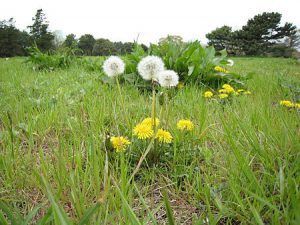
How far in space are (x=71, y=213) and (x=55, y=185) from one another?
0.19 m

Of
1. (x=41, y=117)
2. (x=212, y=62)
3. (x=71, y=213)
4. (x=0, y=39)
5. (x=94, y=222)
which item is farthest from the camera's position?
(x=0, y=39)

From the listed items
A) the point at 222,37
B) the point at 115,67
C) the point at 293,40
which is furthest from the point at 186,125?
the point at 293,40

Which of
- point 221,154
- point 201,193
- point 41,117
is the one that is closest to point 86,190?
point 201,193

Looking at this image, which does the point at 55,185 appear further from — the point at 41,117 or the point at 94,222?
the point at 41,117

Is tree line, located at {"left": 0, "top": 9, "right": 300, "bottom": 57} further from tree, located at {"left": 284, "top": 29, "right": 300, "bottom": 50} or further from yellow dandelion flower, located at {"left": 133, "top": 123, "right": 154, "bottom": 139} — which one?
yellow dandelion flower, located at {"left": 133, "top": 123, "right": 154, "bottom": 139}

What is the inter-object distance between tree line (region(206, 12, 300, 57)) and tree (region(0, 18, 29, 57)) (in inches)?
1122

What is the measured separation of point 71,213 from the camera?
81 centimetres

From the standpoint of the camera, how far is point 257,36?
128 ft

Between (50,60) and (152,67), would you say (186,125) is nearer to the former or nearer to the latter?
(152,67)

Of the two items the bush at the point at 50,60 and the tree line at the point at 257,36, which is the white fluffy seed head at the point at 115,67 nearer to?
the bush at the point at 50,60

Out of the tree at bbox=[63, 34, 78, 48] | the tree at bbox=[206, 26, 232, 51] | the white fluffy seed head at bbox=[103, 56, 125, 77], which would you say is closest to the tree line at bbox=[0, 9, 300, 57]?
the tree at bbox=[206, 26, 232, 51]

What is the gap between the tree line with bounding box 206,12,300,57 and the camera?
122ft

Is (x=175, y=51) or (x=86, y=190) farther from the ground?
(x=175, y=51)

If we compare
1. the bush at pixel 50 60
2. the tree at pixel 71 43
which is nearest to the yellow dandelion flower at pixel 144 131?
the bush at pixel 50 60
